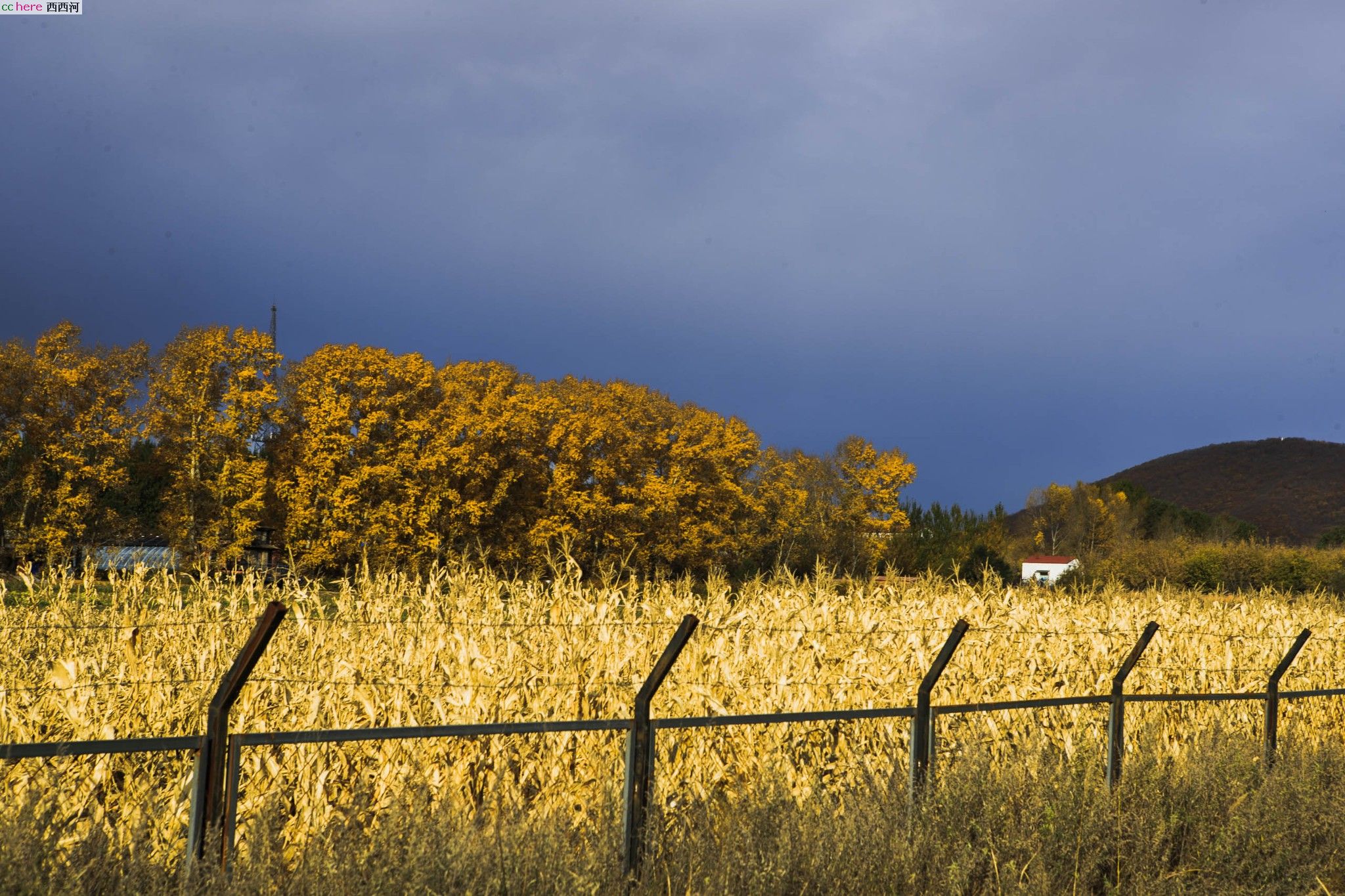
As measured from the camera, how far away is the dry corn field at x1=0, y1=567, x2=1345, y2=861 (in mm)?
6883

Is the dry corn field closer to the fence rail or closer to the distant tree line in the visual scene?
the fence rail

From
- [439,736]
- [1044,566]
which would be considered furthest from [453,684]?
[1044,566]

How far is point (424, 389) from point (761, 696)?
147 ft

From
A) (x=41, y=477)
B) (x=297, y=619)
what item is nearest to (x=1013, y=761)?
(x=297, y=619)

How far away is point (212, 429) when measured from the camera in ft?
147

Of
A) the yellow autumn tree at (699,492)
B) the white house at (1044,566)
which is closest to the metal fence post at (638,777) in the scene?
the yellow autumn tree at (699,492)

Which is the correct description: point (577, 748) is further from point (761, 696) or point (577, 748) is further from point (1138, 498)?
point (1138, 498)

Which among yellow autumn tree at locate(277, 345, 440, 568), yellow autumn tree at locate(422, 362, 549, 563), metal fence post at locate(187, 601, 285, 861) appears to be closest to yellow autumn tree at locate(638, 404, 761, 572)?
yellow autumn tree at locate(422, 362, 549, 563)

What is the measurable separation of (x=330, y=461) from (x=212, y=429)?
4.71 metres

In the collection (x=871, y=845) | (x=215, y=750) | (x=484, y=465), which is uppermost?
(x=484, y=465)

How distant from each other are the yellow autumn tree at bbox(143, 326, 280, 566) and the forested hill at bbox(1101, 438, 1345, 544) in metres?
136

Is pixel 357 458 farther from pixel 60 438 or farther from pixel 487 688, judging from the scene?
pixel 487 688

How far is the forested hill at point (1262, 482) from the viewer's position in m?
159

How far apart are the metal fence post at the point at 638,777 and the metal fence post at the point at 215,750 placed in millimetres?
1853
